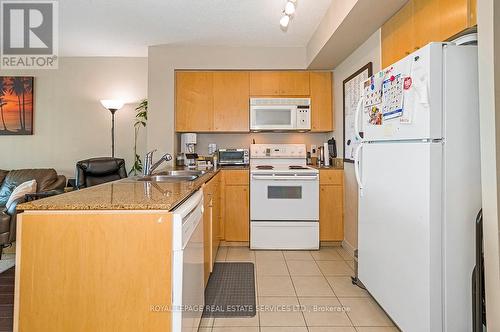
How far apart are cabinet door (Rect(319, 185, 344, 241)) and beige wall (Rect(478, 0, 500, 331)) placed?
2.22m

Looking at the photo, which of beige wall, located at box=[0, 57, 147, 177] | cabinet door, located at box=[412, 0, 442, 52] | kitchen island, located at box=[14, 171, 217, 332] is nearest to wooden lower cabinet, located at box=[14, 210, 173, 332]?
kitchen island, located at box=[14, 171, 217, 332]

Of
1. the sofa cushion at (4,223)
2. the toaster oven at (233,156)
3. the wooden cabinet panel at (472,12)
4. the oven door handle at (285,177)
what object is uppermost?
the wooden cabinet panel at (472,12)

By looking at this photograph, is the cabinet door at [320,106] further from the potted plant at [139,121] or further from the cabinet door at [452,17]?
the potted plant at [139,121]

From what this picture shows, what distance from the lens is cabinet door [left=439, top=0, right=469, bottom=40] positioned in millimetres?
1625

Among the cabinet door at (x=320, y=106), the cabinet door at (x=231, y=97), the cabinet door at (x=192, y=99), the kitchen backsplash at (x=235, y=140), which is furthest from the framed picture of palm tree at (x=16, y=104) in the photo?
the cabinet door at (x=320, y=106)

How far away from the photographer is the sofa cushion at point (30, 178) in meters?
3.59

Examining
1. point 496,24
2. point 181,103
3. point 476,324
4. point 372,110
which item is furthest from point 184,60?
point 476,324

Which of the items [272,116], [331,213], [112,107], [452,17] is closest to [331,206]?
[331,213]

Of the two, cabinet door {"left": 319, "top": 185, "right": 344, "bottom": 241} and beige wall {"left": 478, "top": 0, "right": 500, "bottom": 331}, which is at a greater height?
beige wall {"left": 478, "top": 0, "right": 500, "bottom": 331}

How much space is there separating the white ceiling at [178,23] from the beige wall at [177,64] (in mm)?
116

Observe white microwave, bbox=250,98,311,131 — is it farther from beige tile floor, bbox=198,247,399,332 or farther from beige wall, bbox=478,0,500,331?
beige wall, bbox=478,0,500,331

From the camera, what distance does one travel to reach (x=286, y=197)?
348cm

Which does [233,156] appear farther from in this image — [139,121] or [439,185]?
[439,185]

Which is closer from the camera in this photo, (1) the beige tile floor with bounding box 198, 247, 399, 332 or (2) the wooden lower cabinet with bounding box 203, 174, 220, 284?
(1) the beige tile floor with bounding box 198, 247, 399, 332
